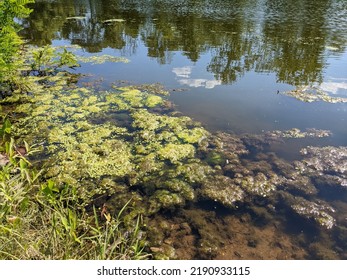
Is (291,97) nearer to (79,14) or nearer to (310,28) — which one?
(310,28)

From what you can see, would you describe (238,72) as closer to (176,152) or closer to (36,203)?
(176,152)

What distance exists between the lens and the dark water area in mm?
2699

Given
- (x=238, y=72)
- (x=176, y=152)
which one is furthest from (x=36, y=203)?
(x=238, y=72)

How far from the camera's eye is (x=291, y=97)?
16.4 ft

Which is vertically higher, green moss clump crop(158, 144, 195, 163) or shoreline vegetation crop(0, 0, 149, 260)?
shoreline vegetation crop(0, 0, 149, 260)

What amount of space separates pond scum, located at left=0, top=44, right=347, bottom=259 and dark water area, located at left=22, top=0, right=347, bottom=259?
0.23 ft

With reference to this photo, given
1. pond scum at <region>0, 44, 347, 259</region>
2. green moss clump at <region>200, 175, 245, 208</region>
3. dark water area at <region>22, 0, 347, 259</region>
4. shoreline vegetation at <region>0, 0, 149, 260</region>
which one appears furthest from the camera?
green moss clump at <region>200, 175, 245, 208</region>

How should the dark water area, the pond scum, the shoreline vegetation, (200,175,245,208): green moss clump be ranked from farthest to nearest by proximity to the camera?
1. (200,175,245,208): green moss clump
2. the dark water area
3. the pond scum
4. the shoreline vegetation

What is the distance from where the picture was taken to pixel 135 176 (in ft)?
10.9

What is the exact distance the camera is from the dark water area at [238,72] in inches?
106

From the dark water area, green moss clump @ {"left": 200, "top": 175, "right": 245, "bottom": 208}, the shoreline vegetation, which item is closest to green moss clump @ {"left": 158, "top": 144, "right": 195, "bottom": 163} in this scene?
green moss clump @ {"left": 200, "top": 175, "right": 245, "bottom": 208}

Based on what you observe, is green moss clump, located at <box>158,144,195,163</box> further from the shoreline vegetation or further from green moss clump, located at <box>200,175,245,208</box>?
the shoreline vegetation

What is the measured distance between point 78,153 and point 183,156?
1278 millimetres
